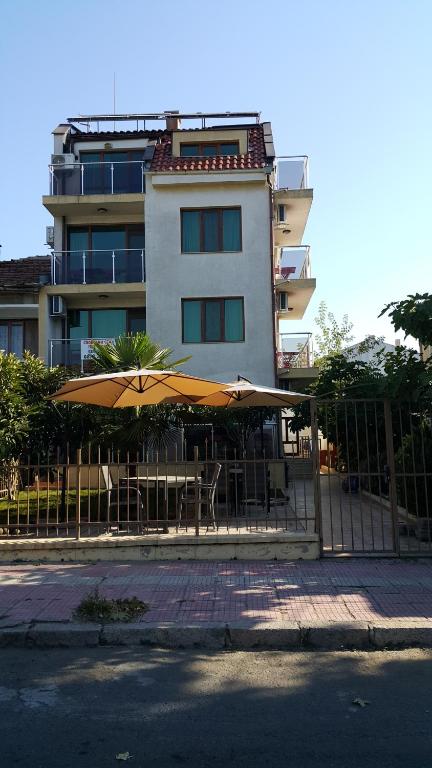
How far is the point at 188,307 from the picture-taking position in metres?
19.8

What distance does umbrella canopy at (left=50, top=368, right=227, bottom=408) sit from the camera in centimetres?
950

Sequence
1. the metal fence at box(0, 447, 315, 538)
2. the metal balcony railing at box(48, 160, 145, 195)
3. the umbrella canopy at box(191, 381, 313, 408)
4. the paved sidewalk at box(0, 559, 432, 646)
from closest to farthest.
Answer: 1. the paved sidewalk at box(0, 559, 432, 646)
2. the metal fence at box(0, 447, 315, 538)
3. the umbrella canopy at box(191, 381, 313, 408)
4. the metal balcony railing at box(48, 160, 145, 195)

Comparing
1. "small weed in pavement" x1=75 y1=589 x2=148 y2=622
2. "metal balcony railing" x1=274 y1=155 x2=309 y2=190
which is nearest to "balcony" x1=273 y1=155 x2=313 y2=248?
"metal balcony railing" x1=274 y1=155 x2=309 y2=190

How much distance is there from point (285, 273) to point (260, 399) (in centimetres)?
1141

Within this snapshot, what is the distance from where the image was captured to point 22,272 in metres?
22.3

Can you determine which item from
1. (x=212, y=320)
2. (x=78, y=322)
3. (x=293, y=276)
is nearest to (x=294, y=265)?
(x=293, y=276)

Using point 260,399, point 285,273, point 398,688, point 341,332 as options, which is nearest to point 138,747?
point 398,688

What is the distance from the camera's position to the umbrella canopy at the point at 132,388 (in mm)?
9500

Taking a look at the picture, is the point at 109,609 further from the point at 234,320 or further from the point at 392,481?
the point at 234,320

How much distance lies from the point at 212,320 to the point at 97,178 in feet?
21.4

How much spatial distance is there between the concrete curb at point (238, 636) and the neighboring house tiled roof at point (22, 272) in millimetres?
16204

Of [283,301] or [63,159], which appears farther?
[283,301]

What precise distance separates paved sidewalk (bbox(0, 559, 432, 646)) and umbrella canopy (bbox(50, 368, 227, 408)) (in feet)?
8.63

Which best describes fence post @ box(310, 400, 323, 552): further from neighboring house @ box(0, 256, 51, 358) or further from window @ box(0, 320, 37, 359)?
window @ box(0, 320, 37, 359)
